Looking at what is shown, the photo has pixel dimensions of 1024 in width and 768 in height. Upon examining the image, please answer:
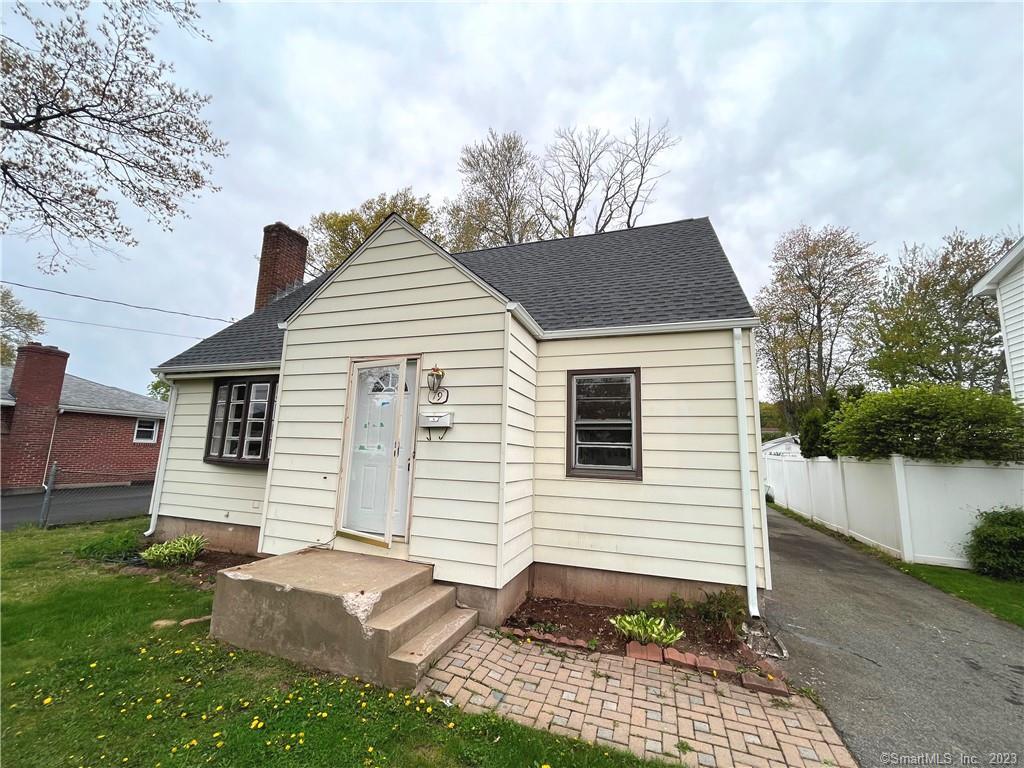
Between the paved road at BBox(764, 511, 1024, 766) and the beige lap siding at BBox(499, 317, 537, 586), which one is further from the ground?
the beige lap siding at BBox(499, 317, 537, 586)

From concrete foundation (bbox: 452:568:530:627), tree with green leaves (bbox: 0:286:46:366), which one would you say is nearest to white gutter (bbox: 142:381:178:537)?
concrete foundation (bbox: 452:568:530:627)

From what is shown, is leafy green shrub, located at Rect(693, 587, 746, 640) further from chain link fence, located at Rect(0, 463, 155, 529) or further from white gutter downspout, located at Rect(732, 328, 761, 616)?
chain link fence, located at Rect(0, 463, 155, 529)

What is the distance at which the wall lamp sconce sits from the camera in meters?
4.47

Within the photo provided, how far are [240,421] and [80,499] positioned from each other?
35.5 feet

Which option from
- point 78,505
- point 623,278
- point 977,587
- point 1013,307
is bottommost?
point 78,505

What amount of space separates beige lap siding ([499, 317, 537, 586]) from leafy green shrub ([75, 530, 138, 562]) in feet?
21.6

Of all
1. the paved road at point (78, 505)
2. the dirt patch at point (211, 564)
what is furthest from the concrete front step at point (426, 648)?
the paved road at point (78, 505)

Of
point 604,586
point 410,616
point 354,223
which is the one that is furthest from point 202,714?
point 354,223

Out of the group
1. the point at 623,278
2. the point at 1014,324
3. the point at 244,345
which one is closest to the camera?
the point at 623,278

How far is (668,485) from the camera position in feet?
15.0

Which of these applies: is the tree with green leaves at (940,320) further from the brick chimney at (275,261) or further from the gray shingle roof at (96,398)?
the gray shingle roof at (96,398)

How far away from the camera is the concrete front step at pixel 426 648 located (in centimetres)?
297

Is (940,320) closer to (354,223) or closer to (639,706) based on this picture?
(639,706)

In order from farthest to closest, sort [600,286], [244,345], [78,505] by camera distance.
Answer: [78,505], [244,345], [600,286]
